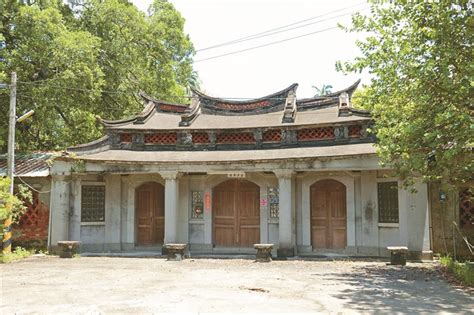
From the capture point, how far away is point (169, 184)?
15008mm

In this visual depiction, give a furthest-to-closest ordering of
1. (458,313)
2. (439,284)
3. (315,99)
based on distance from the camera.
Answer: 1. (315,99)
2. (439,284)
3. (458,313)

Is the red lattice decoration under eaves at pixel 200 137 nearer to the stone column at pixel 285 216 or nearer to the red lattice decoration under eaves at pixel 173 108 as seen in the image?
the red lattice decoration under eaves at pixel 173 108

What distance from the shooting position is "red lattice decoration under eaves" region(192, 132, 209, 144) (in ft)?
53.6

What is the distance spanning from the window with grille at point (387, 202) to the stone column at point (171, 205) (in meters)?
6.46

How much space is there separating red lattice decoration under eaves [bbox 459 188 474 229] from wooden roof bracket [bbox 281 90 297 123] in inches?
233

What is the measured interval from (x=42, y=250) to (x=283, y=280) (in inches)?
369

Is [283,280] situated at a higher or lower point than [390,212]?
lower

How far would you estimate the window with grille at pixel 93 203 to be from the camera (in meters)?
15.7

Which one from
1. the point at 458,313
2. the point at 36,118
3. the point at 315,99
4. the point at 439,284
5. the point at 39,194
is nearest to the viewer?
the point at 458,313

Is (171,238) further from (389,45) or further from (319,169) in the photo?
(389,45)

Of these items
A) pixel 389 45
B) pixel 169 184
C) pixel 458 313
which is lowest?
pixel 458 313

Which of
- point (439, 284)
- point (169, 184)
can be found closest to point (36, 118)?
point (169, 184)

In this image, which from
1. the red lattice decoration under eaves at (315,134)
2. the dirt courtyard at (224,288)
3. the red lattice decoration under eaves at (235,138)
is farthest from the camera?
the red lattice decoration under eaves at (235,138)

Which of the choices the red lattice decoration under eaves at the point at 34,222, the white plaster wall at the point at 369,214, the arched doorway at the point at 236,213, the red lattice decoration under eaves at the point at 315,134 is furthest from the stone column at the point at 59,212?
the white plaster wall at the point at 369,214
